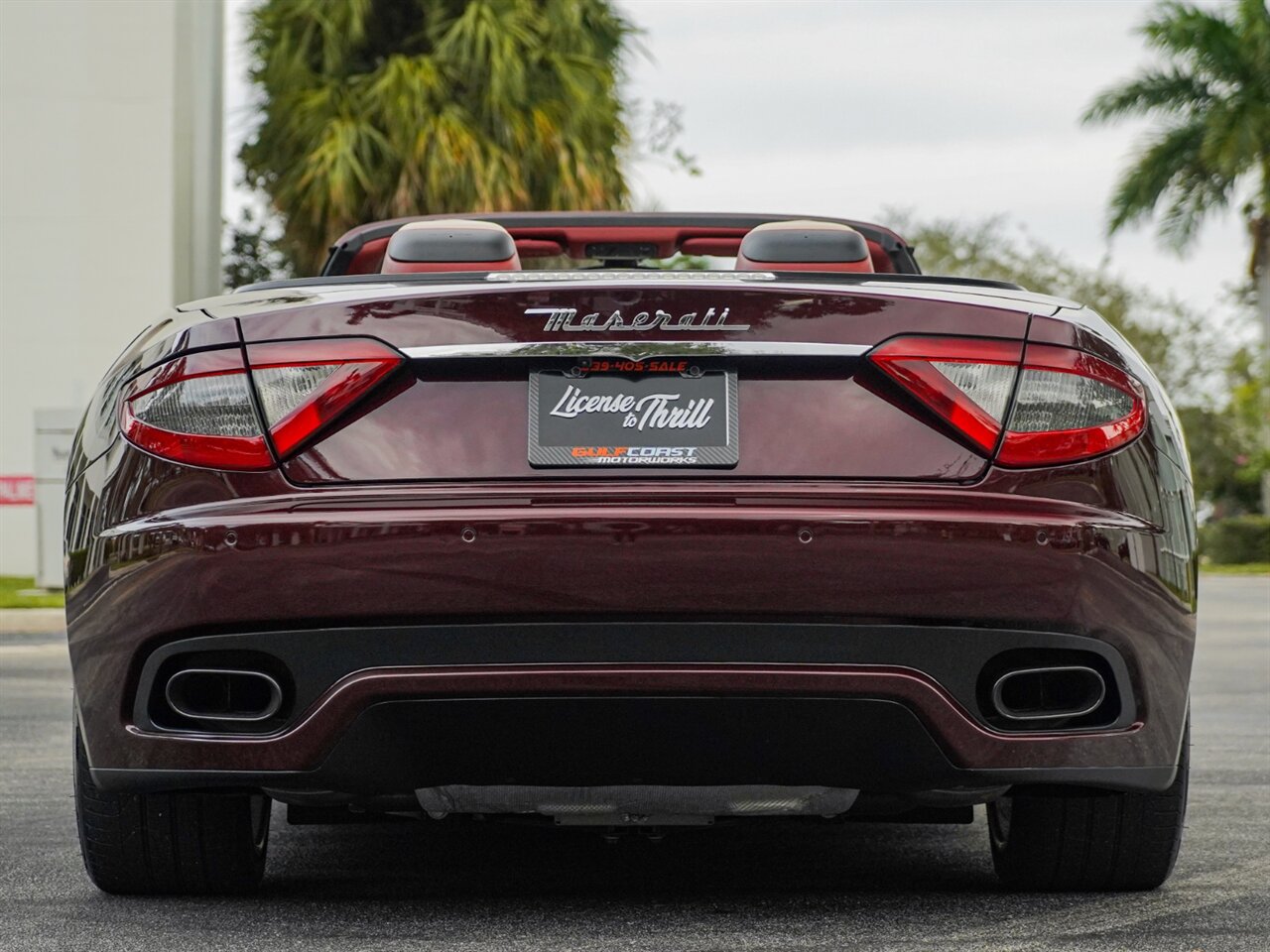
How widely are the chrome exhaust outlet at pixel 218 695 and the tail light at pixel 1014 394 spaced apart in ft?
3.71

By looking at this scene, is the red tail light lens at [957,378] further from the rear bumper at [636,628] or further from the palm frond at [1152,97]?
the palm frond at [1152,97]

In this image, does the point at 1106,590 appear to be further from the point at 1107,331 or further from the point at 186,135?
the point at 186,135

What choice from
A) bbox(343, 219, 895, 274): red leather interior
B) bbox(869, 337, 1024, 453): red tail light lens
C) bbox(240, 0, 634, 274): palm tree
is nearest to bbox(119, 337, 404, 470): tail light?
bbox(869, 337, 1024, 453): red tail light lens

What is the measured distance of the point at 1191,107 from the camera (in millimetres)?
32344

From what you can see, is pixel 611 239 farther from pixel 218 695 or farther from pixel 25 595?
pixel 25 595

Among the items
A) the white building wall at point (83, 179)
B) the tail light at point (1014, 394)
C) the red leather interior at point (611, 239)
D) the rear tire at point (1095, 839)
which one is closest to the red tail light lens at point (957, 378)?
the tail light at point (1014, 394)

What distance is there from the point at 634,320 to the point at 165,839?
1.33 metres

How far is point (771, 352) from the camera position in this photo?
306cm

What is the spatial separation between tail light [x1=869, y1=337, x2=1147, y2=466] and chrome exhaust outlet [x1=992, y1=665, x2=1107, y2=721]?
35 cm

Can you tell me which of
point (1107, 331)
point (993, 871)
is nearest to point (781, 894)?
point (993, 871)

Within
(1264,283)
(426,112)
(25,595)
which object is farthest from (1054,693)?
(1264,283)

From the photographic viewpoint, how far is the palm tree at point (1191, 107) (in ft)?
104

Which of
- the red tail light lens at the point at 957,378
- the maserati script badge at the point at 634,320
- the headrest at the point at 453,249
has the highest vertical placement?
the headrest at the point at 453,249

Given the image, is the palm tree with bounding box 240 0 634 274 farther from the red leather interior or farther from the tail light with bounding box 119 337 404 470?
the tail light with bounding box 119 337 404 470
